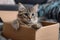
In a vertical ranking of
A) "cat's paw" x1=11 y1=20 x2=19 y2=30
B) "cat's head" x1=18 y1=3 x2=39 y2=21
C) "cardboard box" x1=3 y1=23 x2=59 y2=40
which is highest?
"cat's head" x1=18 y1=3 x2=39 y2=21

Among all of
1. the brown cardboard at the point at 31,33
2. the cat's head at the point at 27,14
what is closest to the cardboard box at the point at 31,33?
the brown cardboard at the point at 31,33

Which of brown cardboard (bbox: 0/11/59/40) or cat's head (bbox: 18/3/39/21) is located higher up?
cat's head (bbox: 18/3/39/21)

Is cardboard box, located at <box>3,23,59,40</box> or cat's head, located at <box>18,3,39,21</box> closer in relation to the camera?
cardboard box, located at <box>3,23,59,40</box>

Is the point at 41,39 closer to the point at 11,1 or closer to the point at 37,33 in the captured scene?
the point at 37,33

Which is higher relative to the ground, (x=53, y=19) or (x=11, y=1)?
(x=11, y=1)

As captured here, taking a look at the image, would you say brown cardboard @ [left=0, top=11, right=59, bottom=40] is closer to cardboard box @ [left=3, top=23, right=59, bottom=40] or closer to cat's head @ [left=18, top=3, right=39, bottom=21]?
cardboard box @ [left=3, top=23, right=59, bottom=40]

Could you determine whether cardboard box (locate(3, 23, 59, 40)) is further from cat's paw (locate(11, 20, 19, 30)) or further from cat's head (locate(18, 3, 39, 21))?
cat's head (locate(18, 3, 39, 21))

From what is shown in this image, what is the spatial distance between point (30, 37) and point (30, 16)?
0.97ft

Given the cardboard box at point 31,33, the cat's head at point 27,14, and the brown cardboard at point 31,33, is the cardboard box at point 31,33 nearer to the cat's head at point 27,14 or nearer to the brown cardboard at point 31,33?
the brown cardboard at point 31,33

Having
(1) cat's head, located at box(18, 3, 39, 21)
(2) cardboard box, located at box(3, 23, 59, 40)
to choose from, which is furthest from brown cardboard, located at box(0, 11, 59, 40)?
(1) cat's head, located at box(18, 3, 39, 21)

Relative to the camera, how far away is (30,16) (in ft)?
4.45

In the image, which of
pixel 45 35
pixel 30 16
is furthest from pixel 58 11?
pixel 45 35

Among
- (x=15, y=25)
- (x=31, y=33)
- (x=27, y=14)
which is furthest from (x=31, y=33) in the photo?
(x=27, y=14)

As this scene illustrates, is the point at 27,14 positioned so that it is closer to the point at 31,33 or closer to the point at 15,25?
the point at 15,25
